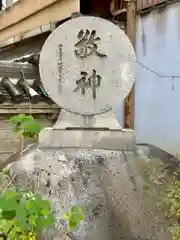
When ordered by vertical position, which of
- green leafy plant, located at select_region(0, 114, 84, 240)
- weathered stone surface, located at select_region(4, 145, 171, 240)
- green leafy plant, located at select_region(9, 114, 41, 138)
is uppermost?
green leafy plant, located at select_region(9, 114, 41, 138)

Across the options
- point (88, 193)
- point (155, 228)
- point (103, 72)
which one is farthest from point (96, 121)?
point (155, 228)

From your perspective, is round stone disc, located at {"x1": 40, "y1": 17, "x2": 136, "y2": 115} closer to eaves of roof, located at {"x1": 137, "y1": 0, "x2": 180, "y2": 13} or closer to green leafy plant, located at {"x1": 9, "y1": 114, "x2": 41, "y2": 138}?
green leafy plant, located at {"x1": 9, "y1": 114, "x2": 41, "y2": 138}

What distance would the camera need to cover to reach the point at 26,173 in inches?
192

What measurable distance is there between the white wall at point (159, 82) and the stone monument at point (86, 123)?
160cm

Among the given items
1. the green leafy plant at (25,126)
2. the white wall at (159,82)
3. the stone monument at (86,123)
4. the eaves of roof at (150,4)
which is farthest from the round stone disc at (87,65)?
the eaves of roof at (150,4)

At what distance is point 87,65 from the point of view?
5504mm

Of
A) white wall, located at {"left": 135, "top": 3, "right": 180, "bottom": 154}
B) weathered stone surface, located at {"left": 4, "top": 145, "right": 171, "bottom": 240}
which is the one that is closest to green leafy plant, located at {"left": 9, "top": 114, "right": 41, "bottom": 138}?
weathered stone surface, located at {"left": 4, "top": 145, "right": 171, "bottom": 240}

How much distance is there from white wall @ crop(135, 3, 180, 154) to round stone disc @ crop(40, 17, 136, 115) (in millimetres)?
1624

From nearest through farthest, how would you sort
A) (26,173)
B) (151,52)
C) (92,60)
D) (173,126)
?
1. (26,173)
2. (92,60)
3. (173,126)
4. (151,52)

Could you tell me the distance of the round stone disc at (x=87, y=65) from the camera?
212 inches

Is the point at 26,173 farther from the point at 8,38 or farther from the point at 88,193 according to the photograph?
the point at 8,38

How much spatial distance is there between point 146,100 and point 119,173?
118 inches

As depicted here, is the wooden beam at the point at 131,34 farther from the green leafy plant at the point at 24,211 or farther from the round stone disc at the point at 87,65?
the green leafy plant at the point at 24,211

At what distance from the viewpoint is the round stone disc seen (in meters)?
5.38
